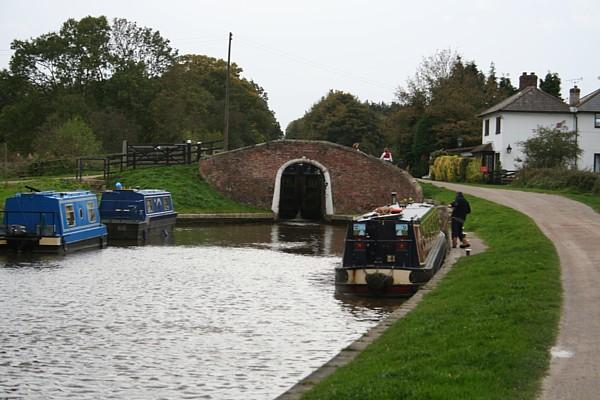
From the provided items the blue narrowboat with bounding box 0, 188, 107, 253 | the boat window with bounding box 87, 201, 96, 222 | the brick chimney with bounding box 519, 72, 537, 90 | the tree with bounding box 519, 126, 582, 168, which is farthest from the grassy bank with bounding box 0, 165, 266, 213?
the brick chimney with bounding box 519, 72, 537, 90

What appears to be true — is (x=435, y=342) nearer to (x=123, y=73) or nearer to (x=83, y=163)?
(x=83, y=163)

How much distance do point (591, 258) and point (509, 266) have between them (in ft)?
6.63

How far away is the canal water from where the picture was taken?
956 cm

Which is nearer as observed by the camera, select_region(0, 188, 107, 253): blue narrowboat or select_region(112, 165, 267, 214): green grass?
select_region(0, 188, 107, 253): blue narrowboat

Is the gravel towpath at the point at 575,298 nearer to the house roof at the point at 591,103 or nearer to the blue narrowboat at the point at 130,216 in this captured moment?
the blue narrowboat at the point at 130,216

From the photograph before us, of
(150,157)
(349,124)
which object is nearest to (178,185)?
(150,157)

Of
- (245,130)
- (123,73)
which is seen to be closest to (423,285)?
(123,73)

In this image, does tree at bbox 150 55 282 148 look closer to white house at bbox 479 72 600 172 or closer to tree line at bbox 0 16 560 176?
tree line at bbox 0 16 560 176

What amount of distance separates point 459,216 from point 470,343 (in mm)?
11618

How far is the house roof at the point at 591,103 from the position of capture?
151 feet

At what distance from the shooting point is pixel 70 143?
142 feet

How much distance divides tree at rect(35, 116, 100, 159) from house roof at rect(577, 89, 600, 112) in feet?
86.0

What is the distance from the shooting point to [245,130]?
72.9m

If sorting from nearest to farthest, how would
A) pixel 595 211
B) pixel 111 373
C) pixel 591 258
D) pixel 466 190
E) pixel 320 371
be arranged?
pixel 320 371 < pixel 111 373 < pixel 591 258 < pixel 595 211 < pixel 466 190
